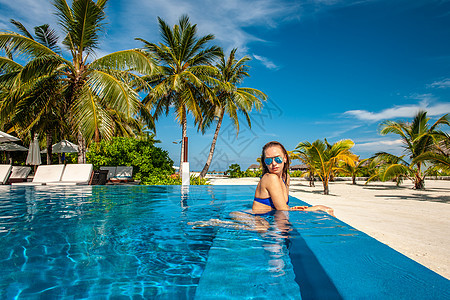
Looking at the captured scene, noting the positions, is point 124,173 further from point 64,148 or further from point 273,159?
point 273,159

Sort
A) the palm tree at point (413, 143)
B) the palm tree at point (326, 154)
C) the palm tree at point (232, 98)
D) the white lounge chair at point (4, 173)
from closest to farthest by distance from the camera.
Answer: the palm tree at point (326, 154)
the white lounge chair at point (4, 173)
the palm tree at point (413, 143)
the palm tree at point (232, 98)

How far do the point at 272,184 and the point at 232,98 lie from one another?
53.2ft

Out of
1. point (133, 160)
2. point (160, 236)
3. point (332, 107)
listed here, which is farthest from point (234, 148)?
point (332, 107)

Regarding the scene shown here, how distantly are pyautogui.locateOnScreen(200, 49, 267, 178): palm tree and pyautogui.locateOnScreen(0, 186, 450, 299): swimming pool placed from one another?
595 inches

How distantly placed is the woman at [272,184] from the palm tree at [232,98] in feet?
46.6

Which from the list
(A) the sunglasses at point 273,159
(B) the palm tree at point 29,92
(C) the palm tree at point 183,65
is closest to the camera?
(A) the sunglasses at point 273,159

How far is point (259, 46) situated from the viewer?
945 inches

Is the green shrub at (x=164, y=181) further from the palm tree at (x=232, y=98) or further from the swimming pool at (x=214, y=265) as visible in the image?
the swimming pool at (x=214, y=265)

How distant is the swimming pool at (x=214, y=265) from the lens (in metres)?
1.30

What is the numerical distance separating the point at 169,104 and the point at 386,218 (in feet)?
48.8

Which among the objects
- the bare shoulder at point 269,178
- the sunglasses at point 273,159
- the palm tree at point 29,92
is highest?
the palm tree at point 29,92

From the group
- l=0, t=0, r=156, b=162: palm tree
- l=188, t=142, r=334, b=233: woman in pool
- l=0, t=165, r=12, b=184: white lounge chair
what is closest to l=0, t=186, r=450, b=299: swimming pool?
l=188, t=142, r=334, b=233: woman in pool

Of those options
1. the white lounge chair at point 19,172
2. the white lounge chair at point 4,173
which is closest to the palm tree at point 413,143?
the white lounge chair at point 4,173

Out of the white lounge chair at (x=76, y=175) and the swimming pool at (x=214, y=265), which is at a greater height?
the white lounge chair at (x=76, y=175)
